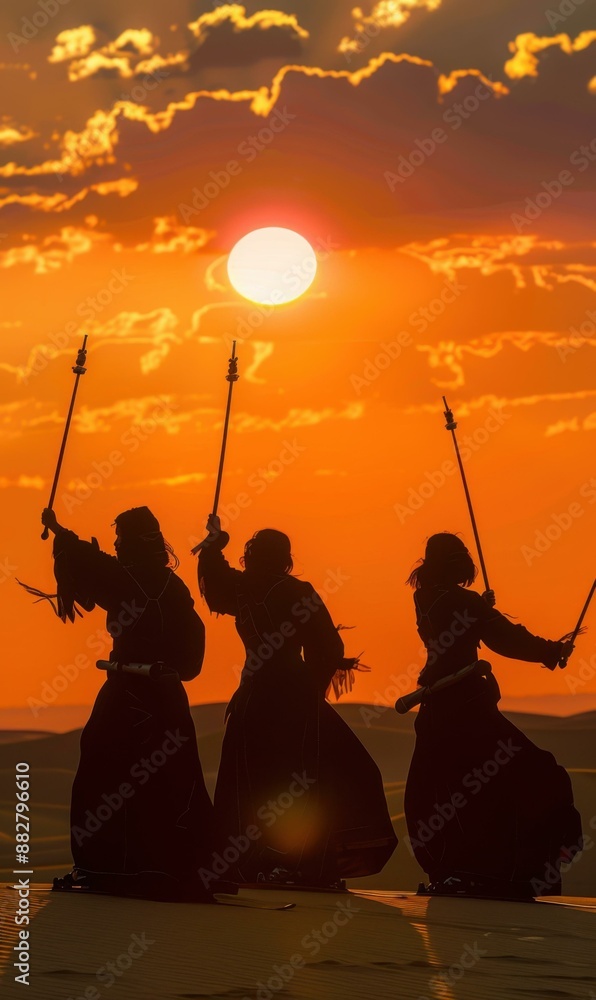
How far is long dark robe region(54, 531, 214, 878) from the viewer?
9516 millimetres

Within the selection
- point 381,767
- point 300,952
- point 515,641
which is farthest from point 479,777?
point 381,767

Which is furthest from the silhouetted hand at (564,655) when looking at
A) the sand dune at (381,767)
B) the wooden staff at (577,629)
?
the sand dune at (381,767)

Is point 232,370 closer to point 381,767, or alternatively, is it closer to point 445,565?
point 445,565

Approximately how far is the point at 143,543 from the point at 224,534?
30.3 inches

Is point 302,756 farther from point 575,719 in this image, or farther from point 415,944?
point 575,719

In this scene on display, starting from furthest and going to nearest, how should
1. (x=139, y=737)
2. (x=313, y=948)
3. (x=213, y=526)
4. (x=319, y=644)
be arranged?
(x=319, y=644) < (x=213, y=526) < (x=139, y=737) < (x=313, y=948)

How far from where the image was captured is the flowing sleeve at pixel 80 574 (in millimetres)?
9859

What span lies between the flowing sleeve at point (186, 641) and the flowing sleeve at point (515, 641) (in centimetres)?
229

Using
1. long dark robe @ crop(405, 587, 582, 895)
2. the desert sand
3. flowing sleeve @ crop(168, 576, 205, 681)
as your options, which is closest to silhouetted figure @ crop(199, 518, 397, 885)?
the desert sand

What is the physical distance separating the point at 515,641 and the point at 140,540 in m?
2.89

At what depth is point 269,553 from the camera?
11070 mm

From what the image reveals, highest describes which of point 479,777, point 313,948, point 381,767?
point 479,777

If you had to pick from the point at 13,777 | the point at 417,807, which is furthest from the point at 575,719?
the point at 417,807

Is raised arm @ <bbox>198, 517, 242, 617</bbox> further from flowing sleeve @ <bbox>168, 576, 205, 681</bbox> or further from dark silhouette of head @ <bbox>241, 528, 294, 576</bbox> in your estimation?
flowing sleeve @ <bbox>168, 576, 205, 681</bbox>
